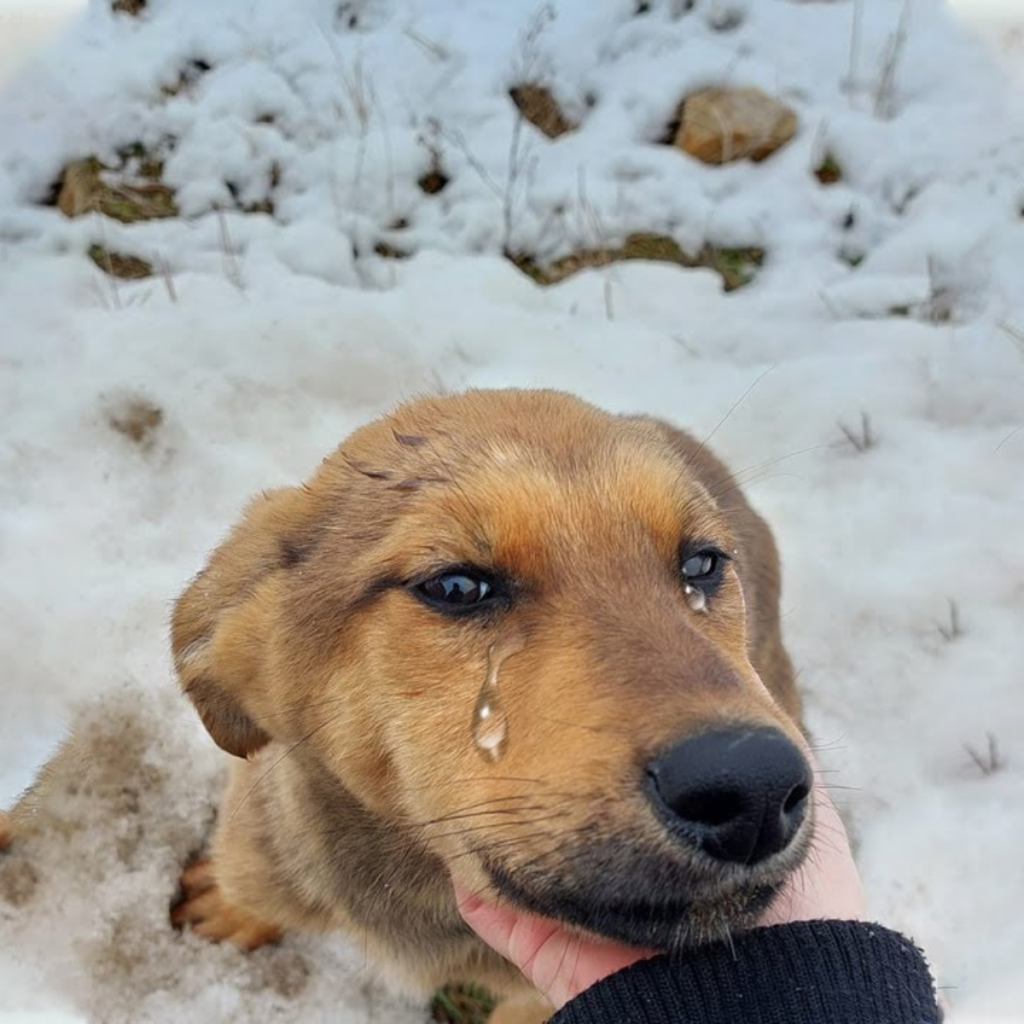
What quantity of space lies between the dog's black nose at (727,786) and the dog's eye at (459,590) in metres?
0.64

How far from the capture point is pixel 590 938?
2154 mm

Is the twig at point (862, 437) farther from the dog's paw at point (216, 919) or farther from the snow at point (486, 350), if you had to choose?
the dog's paw at point (216, 919)

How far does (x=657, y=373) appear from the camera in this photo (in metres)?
5.05

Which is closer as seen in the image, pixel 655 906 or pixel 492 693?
pixel 655 906

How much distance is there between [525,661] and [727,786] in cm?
53

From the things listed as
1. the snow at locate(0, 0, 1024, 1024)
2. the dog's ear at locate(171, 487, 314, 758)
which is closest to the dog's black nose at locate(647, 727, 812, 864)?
the dog's ear at locate(171, 487, 314, 758)

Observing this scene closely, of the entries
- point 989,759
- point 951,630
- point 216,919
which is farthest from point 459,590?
point 951,630

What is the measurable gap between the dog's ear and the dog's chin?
3.17ft

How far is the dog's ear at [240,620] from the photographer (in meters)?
2.62

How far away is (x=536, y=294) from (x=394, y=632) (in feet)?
10.9

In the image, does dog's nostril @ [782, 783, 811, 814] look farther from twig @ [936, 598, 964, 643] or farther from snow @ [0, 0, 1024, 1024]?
twig @ [936, 598, 964, 643]

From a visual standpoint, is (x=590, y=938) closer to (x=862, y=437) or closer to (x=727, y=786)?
(x=727, y=786)

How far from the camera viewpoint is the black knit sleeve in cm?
204

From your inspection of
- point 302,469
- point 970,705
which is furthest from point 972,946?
point 302,469
